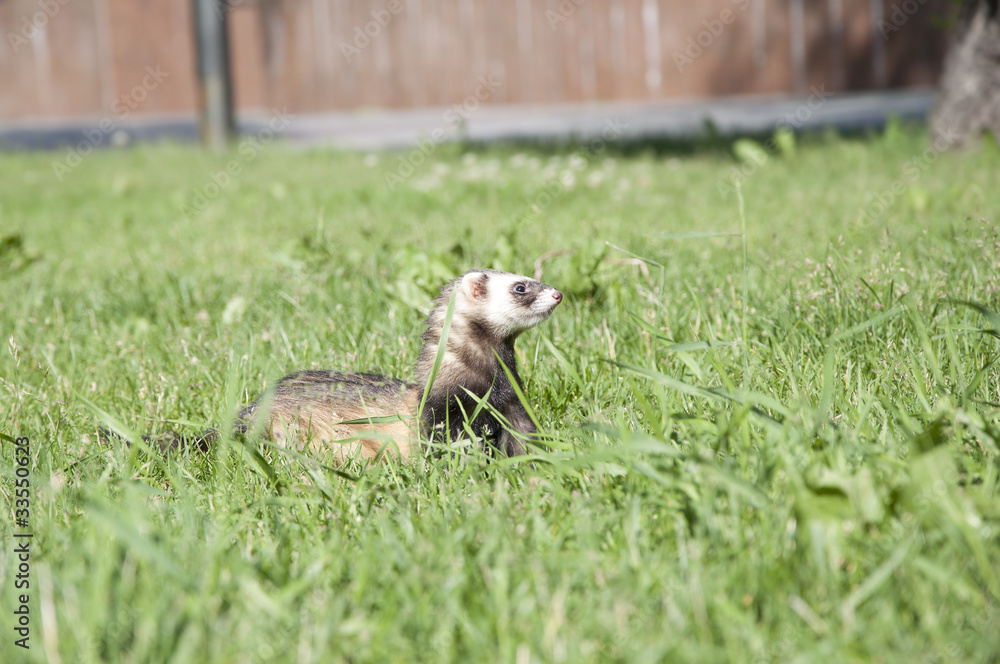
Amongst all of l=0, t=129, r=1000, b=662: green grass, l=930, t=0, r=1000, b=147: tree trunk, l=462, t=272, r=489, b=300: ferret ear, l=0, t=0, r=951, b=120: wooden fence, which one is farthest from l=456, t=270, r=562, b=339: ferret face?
l=0, t=0, r=951, b=120: wooden fence

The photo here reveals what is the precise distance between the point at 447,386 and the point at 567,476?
728 millimetres

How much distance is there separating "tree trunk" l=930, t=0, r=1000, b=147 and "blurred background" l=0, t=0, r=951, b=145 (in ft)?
17.7

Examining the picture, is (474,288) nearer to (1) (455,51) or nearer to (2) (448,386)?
(2) (448,386)

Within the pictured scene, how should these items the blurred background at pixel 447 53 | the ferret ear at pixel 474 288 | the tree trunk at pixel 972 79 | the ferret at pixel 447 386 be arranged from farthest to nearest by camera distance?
the blurred background at pixel 447 53 → the tree trunk at pixel 972 79 → the ferret ear at pixel 474 288 → the ferret at pixel 447 386

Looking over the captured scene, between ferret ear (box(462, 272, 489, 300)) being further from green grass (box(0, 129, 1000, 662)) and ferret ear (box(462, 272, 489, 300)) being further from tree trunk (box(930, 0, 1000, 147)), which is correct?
tree trunk (box(930, 0, 1000, 147))

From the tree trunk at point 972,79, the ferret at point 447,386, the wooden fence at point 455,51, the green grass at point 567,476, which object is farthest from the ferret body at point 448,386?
the wooden fence at point 455,51

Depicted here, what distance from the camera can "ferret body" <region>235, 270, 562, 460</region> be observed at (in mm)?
2797

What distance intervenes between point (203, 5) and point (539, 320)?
31.8 feet

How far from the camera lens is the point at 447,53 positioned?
49.6 ft

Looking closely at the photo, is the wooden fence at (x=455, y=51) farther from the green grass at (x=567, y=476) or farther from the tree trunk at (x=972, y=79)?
the green grass at (x=567, y=476)

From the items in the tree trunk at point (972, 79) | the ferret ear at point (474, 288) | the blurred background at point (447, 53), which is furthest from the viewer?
the blurred background at point (447, 53)

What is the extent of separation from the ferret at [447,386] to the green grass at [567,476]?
0.14m

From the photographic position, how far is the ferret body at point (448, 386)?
2.80 meters

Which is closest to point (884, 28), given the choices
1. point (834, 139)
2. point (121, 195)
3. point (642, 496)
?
point (834, 139)
